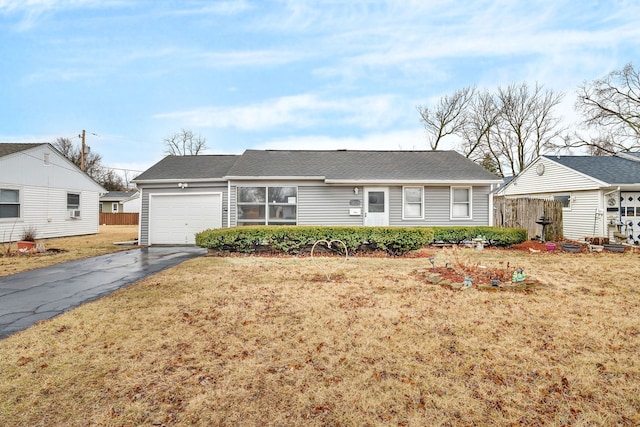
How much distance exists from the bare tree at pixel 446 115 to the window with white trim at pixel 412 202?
18934mm

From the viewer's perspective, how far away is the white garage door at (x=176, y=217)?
41.1 ft

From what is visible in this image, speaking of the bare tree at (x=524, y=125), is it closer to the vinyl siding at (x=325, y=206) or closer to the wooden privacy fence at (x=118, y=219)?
the vinyl siding at (x=325, y=206)

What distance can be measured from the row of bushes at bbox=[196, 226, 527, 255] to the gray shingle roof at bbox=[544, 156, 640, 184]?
30.4 ft

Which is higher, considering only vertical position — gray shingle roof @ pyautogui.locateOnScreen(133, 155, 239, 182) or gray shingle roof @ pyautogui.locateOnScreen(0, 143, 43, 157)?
gray shingle roof @ pyautogui.locateOnScreen(0, 143, 43, 157)

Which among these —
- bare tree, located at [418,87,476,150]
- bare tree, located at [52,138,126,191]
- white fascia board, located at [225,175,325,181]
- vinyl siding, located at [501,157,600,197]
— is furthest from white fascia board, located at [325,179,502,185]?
bare tree, located at [52,138,126,191]

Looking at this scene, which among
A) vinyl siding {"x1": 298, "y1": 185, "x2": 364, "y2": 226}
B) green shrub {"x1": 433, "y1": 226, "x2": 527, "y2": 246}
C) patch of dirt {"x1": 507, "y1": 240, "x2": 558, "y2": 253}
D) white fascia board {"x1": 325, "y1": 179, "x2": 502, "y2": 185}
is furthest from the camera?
vinyl siding {"x1": 298, "y1": 185, "x2": 364, "y2": 226}

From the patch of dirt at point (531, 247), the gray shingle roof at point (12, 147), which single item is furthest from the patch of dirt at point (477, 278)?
the gray shingle roof at point (12, 147)

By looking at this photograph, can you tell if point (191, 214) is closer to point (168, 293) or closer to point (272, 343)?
point (168, 293)

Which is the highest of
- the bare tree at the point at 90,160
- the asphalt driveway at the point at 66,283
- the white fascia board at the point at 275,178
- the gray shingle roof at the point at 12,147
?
the bare tree at the point at 90,160

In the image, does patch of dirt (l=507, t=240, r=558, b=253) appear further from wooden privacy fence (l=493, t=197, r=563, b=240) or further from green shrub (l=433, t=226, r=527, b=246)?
wooden privacy fence (l=493, t=197, r=563, b=240)

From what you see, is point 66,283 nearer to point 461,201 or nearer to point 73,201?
point 461,201

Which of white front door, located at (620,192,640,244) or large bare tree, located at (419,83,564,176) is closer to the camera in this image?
white front door, located at (620,192,640,244)

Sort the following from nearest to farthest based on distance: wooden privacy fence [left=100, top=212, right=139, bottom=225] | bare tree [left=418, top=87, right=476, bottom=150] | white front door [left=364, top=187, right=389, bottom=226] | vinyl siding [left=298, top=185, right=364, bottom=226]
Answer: vinyl siding [left=298, top=185, right=364, bottom=226] < white front door [left=364, top=187, right=389, bottom=226] < bare tree [left=418, top=87, right=476, bottom=150] < wooden privacy fence [left=100, top=212, right=139, bottom=225]

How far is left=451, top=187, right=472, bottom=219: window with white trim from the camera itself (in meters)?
12.4
